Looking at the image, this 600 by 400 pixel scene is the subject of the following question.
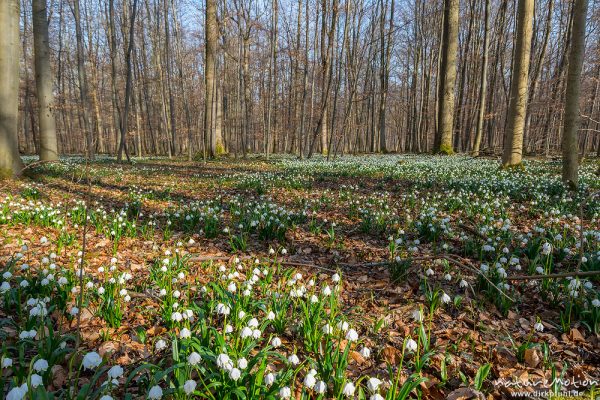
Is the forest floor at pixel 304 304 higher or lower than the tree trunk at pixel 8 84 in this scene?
lower

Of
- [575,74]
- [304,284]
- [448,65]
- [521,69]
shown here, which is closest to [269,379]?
[304,284]

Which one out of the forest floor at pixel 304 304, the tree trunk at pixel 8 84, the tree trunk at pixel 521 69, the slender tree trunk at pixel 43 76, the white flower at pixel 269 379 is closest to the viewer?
the white flower at pixel 269 379

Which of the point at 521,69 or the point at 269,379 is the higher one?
the point at 521,69

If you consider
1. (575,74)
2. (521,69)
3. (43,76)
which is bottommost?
(575,74)

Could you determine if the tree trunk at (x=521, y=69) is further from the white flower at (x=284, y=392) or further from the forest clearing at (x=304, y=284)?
the white flower at (x=284, y=392)

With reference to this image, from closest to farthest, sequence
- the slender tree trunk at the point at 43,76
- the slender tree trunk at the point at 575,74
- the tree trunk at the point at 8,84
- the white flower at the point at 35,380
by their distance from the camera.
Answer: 1. the white flower at the point at 35,380
2. the slender tree trunk at the point at 575,74
3. the tree trunk at the point at 8,84
4. the slender tree trunk at the point at 43,76

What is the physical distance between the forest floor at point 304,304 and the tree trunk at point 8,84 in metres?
2.41

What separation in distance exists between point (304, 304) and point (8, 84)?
10123 millimetres

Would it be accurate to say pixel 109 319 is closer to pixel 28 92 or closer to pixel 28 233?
pixel 28 233

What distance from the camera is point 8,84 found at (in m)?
8.64

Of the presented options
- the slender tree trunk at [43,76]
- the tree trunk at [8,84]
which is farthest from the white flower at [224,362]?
the slender tree trunk at [43,76]

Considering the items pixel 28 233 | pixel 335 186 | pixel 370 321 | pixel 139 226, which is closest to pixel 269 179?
pixel 335 186

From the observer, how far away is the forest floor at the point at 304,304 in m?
2.15

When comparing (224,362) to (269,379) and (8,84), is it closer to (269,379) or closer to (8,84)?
(269,379)
